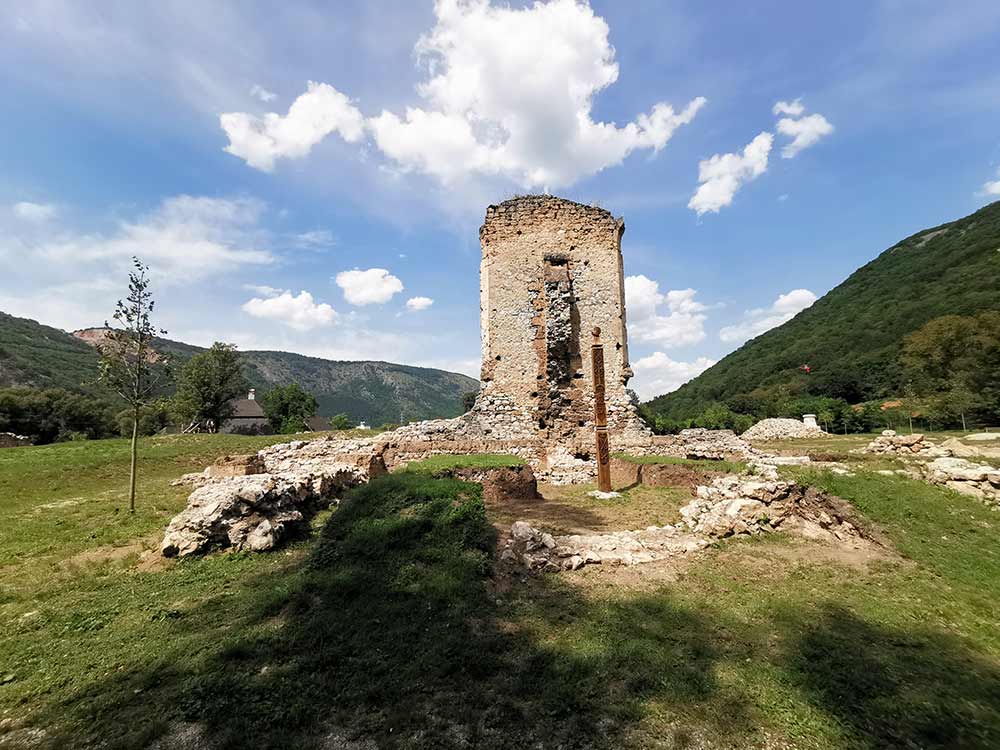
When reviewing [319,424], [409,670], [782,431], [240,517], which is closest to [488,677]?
[409,670]

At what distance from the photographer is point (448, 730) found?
3791mm

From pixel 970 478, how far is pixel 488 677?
39.2ft

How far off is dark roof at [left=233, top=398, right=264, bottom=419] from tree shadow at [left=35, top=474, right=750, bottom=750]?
6707 cm

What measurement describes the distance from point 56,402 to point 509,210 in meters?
50.8

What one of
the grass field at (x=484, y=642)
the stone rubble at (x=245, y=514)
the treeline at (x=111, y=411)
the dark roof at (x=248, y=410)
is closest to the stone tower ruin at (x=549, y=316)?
the stone rubble at (x=245, y=514)

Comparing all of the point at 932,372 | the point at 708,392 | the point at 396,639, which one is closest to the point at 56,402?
the point at 396,639

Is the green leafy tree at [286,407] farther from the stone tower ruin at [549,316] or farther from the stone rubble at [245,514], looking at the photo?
the stone rubble at [245,514]

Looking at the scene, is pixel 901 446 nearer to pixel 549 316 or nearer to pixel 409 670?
pixel 549 316

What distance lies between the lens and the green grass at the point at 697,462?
1336 centimetres

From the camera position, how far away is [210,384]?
44.3m

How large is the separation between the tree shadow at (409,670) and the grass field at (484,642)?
0.08 ft

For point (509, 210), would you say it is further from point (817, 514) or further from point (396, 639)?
point (396, 639)

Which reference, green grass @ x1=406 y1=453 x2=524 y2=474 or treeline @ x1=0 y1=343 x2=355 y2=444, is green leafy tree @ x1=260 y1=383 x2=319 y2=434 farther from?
green grass @ x1=406 y1=453 x2=524 y2=474

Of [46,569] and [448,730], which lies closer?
[448,730]
